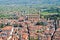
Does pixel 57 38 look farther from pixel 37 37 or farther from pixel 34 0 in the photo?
pixel 34 0

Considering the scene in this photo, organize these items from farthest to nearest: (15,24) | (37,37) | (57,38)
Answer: (15,24)
(37,37)
(57,38)

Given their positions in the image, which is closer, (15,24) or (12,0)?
(15,24)

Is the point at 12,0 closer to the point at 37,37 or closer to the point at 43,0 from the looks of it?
the point at 43,0

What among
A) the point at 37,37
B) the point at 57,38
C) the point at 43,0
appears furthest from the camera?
the point at 43,0

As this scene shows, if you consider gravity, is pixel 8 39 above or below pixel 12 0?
above

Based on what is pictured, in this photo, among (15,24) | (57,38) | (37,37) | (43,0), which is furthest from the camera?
(43,0)

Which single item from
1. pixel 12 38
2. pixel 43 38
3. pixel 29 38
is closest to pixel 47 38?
pixel 43 38

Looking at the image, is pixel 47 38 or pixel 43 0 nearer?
pixel 47 38

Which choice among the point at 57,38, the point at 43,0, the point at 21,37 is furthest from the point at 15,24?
the point at 43,0

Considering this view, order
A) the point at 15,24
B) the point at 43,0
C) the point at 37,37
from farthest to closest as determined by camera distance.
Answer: the point at 43,0 → the point at 15,24 → the point at 37,37
